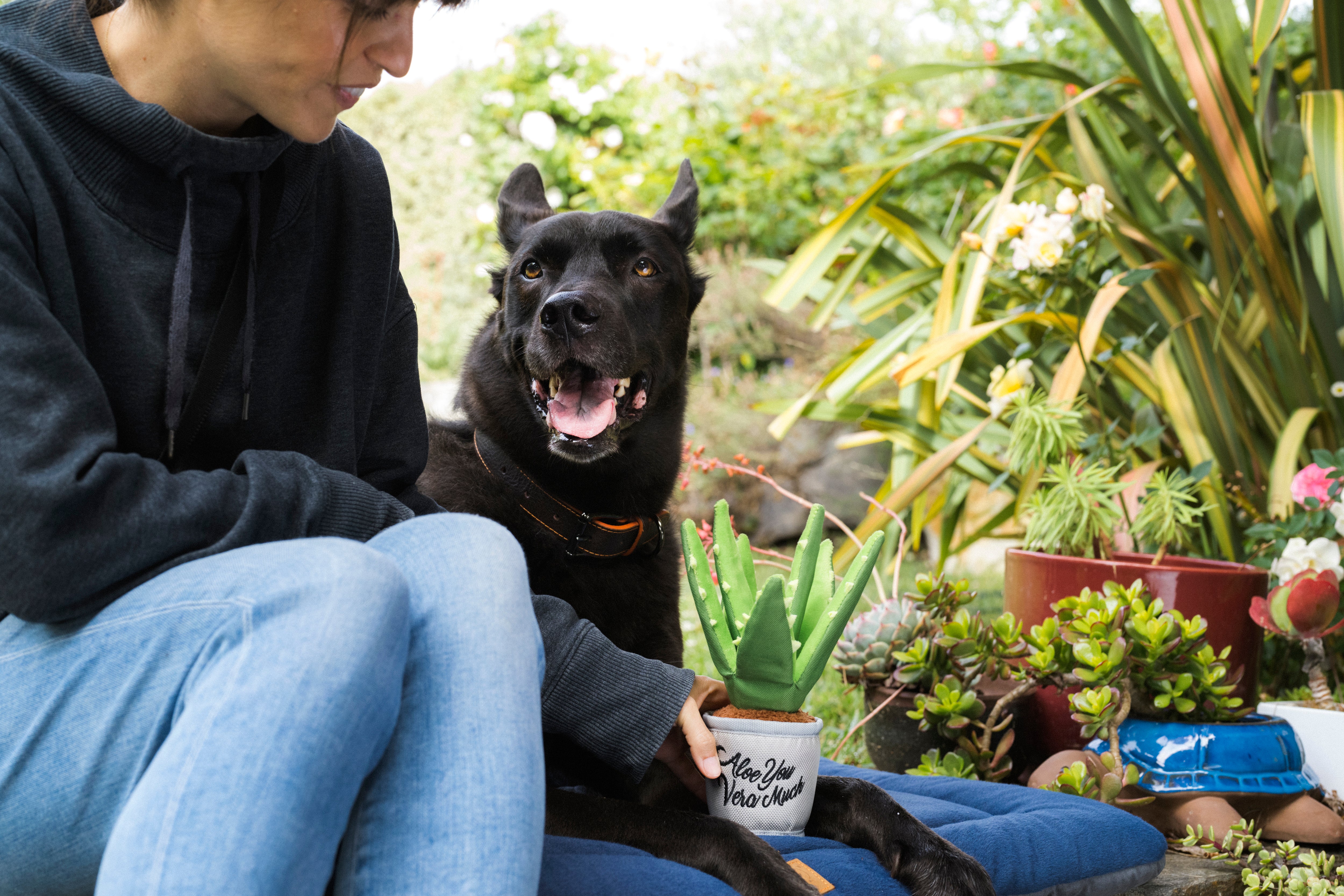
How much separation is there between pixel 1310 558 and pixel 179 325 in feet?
6.37

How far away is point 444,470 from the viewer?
5.33 feet

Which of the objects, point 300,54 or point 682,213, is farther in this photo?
point 682,213

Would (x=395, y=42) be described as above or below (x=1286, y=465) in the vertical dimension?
above

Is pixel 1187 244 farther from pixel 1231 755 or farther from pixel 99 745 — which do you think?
pixel 99 745

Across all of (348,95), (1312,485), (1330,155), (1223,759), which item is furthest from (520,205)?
(1330,155)

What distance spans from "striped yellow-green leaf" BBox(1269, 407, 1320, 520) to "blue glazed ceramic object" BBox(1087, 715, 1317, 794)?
0.67 meters

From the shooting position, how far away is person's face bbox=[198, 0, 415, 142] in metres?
0.99

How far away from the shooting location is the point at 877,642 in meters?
1.97

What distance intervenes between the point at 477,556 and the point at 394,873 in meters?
0.27

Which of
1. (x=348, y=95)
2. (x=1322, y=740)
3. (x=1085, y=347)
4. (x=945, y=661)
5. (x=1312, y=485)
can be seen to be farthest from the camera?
(x=1085, y=347)

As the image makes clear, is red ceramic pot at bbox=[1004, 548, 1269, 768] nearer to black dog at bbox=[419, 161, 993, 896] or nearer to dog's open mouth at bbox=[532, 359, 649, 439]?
black dog at bbox=[419, 161, 993, 896]

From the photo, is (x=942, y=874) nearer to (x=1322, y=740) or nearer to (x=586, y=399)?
(x=586, y=399)

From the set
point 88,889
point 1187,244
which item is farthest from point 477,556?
point 1187,244

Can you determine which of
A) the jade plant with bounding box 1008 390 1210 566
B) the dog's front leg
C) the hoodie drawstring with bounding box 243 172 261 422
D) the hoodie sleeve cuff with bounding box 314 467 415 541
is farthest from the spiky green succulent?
the hoodie drawstring with bounding box 243 172 261 422
